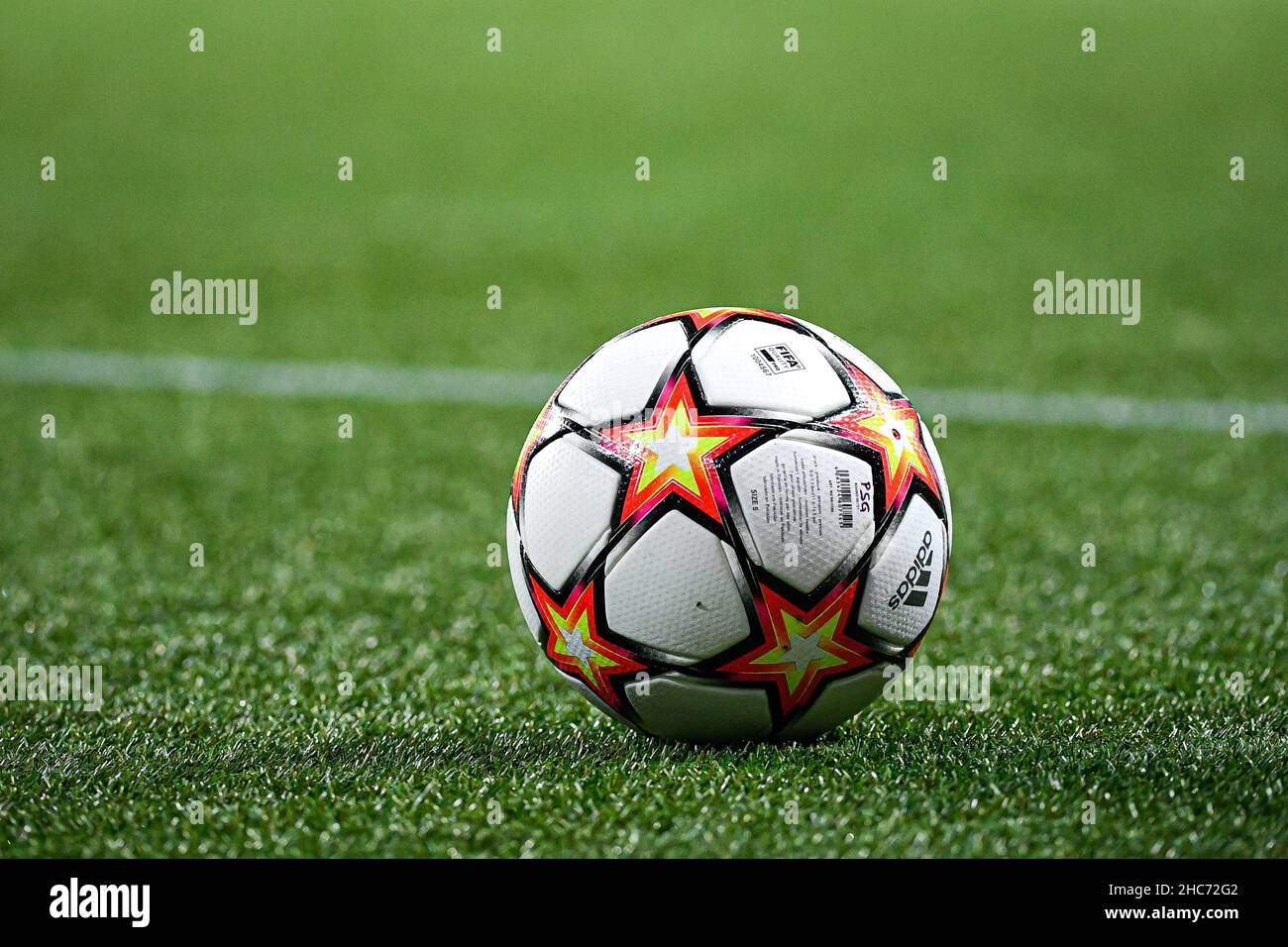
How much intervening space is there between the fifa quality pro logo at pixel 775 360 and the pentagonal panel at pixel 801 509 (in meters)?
0.24

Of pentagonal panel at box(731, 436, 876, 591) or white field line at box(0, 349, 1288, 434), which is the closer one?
pentagonal panel at box(731, 436, 876, 591)

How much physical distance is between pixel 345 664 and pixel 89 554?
1.94 meters

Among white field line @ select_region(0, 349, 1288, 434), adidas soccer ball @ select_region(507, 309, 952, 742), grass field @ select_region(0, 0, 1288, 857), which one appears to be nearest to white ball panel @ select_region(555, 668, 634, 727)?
adidas soccer ball @ select_region(507, 309, 952, 742)

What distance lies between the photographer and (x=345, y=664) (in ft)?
15.8

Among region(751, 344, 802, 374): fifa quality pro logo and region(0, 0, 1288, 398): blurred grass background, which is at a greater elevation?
region(0, 0, 1288, 398): blurred grass background

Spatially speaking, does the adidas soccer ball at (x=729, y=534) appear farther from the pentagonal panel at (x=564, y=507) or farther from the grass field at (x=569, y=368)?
the grass field at (x=569, y=368)

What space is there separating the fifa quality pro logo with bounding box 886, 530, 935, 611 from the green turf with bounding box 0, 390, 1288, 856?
1.36ft

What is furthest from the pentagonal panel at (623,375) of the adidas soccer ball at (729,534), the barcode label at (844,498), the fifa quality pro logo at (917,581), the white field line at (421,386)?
the white field line at (421,386)

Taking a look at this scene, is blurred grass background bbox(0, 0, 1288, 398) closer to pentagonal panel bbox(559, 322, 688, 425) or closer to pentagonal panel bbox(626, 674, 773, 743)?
pentagonal panel bbox(559, 322, 688, 425)

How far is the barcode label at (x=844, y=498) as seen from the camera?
3.53 meters

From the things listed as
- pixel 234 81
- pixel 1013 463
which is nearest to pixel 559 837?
pixel 1013 463

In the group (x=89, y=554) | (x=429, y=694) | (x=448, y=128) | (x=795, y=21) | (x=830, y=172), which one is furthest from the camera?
(x=795, y=21)

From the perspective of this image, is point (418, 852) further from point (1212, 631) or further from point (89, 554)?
point (89, 554)

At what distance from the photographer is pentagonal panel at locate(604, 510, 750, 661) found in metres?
3.49
